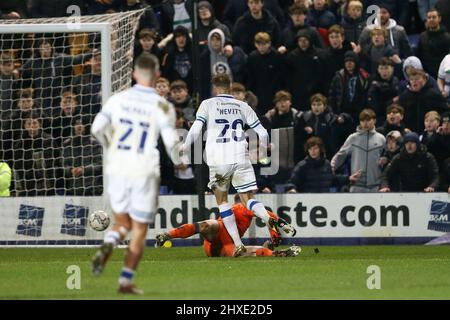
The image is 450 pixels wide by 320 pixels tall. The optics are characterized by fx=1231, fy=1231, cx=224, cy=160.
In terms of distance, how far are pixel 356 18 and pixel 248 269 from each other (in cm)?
862

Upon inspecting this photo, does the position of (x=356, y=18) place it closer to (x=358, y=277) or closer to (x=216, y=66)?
(x=216, y=66)

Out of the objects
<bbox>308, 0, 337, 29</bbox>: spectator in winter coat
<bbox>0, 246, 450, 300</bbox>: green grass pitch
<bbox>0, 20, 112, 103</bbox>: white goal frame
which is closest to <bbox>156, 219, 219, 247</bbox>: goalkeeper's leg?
<bbox>0, 246, 450, 300</bbox>: green grass pitch

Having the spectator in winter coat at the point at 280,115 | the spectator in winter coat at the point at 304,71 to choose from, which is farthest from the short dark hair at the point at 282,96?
the spectator in winter coat at the point at 304,71

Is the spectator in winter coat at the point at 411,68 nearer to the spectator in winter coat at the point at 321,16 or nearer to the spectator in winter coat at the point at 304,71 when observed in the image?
the spectator in winter coat at the point at 304,71

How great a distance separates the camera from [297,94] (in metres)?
21.6

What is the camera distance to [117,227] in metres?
11.6

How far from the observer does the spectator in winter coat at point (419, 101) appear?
21.0 metres

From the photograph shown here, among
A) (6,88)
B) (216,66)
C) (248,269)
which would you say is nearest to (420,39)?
(216,66)

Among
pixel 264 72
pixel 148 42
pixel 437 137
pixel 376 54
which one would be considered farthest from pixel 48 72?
pixel 437 137

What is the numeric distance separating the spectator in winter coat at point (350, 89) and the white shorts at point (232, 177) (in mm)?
4547

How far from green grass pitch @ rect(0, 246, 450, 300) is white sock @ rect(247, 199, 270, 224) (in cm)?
67

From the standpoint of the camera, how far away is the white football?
19109mm

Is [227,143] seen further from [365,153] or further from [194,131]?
[365,153]

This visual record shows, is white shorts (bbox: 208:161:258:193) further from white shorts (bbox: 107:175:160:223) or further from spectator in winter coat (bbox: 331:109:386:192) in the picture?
white shorts (bbox: 107:175:160:223)
